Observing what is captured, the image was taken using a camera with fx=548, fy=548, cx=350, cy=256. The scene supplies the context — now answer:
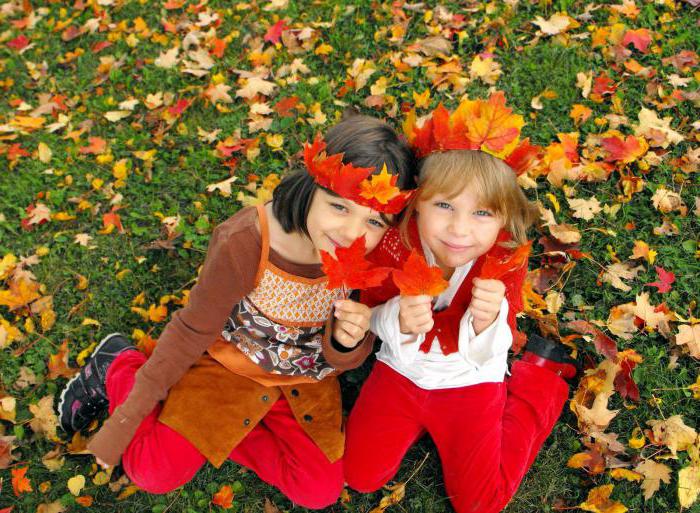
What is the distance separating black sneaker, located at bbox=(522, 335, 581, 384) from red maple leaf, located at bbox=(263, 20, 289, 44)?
8.88ft

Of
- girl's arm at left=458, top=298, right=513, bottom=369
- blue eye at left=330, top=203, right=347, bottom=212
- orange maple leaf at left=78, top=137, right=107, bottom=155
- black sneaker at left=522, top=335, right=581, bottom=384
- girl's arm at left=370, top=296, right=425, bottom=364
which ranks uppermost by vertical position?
blue eye at left=330, top=203, right=347, bottom=212

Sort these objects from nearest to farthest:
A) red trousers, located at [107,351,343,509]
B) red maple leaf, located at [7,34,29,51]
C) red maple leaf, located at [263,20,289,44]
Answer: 1. red trousers, located at [107,351,343,509]
2. red maple leaf, located at [263,20,289,44]
3. red maple leaf, located at [7,34,29,51]

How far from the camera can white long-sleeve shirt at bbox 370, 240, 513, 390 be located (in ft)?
6.95

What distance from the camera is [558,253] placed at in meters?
2.88

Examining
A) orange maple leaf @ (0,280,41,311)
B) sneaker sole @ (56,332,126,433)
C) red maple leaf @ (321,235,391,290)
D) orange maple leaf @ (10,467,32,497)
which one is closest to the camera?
red maple leaf @ (321,235,391,290)

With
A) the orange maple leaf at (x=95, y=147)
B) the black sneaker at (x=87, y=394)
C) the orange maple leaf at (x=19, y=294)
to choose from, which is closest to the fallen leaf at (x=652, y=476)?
the black sneaker at (x=87, y=394)

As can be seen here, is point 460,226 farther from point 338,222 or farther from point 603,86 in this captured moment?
point 603,86

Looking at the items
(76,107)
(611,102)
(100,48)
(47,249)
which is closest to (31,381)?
(47,249)

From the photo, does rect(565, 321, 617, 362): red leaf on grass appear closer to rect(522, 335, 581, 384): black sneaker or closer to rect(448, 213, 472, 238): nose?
rect(522, 335, 581, 384): black sneaker

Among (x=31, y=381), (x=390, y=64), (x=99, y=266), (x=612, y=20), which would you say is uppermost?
(x=612, y=20)

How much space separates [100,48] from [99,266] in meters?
1.97

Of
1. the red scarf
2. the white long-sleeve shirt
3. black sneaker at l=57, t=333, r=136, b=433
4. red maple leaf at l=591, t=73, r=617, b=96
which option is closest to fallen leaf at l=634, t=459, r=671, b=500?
the white long-sleeve shirt

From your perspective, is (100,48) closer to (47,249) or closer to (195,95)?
(195,95)

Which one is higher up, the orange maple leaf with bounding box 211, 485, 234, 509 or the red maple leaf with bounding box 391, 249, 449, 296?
the red maple leaf with bounding box 391, 249, 449, 296
